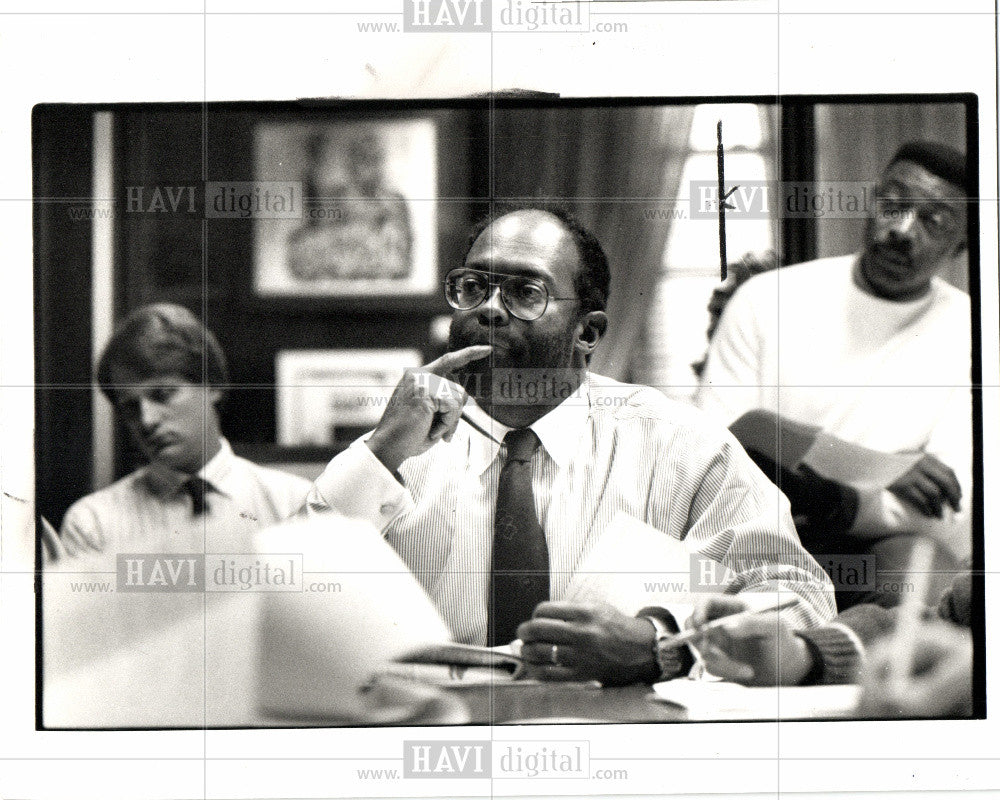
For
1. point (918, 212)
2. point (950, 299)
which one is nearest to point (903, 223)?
point (918, 212)

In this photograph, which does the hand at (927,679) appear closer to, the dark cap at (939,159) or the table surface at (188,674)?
the table surface at (188,674)

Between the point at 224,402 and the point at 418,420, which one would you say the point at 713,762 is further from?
the point at 224,402

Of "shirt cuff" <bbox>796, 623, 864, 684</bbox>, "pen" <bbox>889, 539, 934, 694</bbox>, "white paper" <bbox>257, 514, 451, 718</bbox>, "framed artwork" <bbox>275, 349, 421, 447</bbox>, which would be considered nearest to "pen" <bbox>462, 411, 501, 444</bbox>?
"framed artwork" <bbox>275, 349, 421, 447</bbox>

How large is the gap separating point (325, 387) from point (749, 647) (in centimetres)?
84

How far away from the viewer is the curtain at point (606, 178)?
1692mm

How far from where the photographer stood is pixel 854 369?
5.65 ft

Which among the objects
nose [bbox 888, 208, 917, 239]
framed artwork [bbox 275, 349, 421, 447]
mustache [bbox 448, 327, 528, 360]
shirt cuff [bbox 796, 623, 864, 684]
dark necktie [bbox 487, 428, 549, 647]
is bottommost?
shirt cuff [bbox 796, 623, 864, 684]

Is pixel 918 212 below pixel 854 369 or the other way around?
the other way around

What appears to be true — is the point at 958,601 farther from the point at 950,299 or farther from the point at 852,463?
the point at 950,299

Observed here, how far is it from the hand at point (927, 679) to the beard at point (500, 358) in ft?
2.42

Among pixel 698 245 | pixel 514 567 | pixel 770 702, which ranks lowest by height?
pixel 770 702

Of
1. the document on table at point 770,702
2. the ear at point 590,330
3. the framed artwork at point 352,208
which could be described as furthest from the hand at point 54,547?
the document on table at point 770,702

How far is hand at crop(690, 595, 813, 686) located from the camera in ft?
5.58

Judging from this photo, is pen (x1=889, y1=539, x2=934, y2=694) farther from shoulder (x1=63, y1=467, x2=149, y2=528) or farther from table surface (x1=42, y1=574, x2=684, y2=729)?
shoulder (x1=63, y1=467, x2=149, y2=528)
